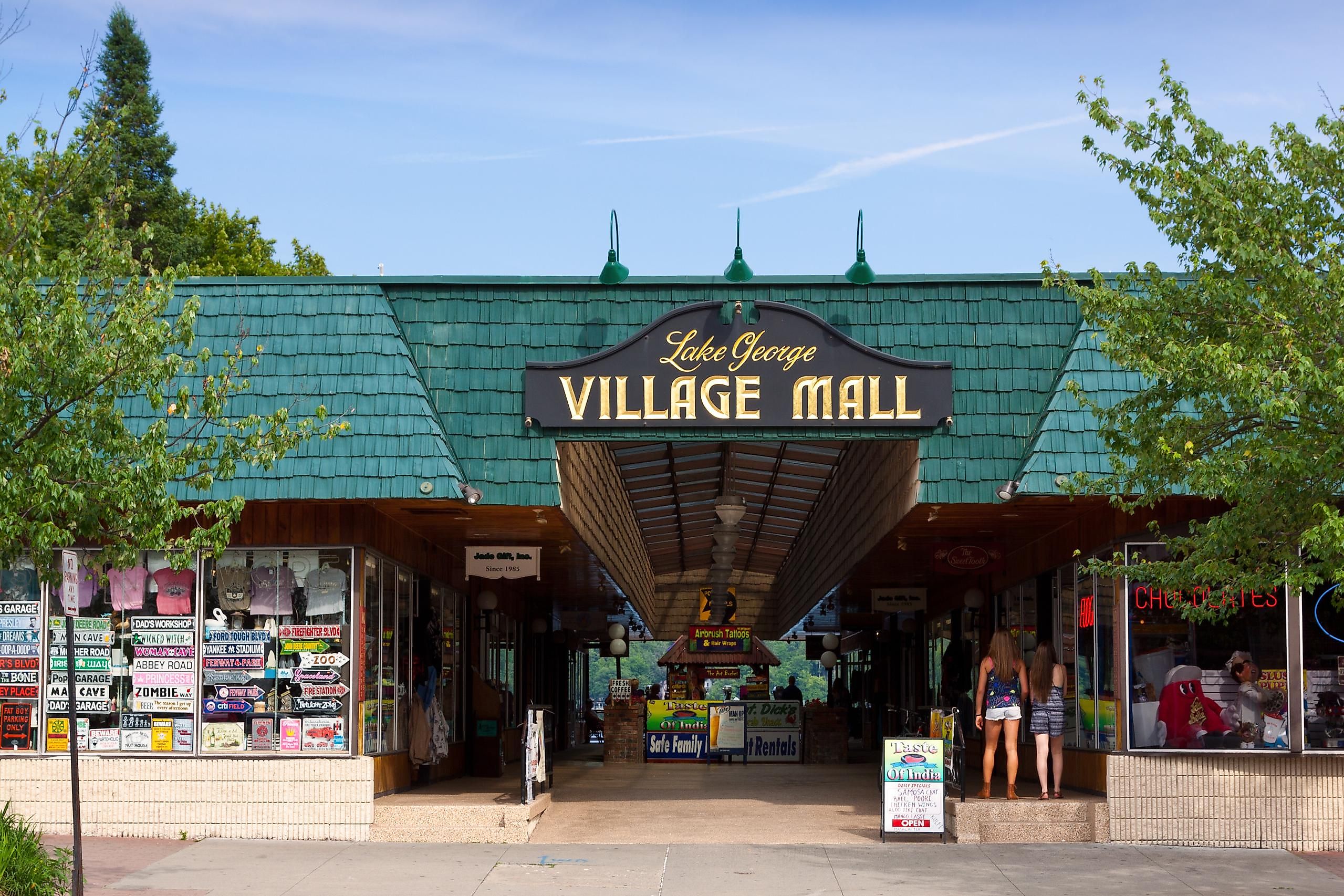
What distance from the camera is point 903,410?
40.4ft

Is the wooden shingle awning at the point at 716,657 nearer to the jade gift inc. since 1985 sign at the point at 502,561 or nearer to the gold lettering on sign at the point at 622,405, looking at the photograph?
the jade gift inc. since 1985 sign at the point at 502,561

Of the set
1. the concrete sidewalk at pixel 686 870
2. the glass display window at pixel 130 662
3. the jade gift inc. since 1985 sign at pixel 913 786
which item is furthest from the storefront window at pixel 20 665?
the jade gift inc. since 1985 sign at pixel 913 786

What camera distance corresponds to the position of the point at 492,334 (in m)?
12.7

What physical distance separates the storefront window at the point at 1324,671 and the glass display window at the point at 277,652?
8192mm

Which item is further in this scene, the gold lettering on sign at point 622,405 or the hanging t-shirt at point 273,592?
the hanging t-shirt at point 273,592

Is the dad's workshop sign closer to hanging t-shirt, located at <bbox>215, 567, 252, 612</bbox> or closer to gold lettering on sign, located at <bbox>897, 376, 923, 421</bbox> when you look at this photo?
gold lettering on sign, located at <bbox>897, 376, 923, 421</bbox>

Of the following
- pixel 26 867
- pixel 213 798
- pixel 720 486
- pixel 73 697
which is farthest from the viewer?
pixel 720 486

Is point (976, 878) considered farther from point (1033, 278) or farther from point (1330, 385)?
point (1033, 278)

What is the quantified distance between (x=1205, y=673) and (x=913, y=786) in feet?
8.97

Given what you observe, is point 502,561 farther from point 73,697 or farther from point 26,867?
point 26,867

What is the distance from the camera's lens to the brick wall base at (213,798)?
12062 mm

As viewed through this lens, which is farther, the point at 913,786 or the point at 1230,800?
the point at 913,786

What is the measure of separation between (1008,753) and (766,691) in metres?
15.4

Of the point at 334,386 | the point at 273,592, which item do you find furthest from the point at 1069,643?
the point at 273,592
